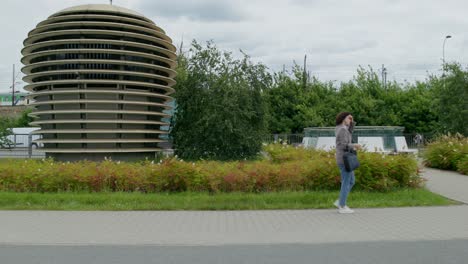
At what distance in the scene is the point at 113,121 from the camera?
564 inches

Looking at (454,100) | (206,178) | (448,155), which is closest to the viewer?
(206,178)

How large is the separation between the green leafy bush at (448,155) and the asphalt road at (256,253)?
9392mm

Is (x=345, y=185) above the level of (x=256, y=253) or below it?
above

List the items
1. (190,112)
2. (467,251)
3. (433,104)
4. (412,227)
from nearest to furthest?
(467,251), (412,227), (190,112), (433,104)

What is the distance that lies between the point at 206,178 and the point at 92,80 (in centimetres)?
590

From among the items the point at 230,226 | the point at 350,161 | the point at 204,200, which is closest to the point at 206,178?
the point at 204,200

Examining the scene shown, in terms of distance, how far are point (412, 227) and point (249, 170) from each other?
4.02 metres

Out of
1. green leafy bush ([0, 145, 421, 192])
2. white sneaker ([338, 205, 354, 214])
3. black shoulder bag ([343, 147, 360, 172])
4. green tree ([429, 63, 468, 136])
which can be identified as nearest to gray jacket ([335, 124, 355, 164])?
black shoulder bag ([343, 147, 360, 172])

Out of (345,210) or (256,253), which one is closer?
(256,253)

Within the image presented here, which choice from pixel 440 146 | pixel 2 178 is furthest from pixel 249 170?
pixel 440 146

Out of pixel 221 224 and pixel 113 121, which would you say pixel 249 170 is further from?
pixel 113 121

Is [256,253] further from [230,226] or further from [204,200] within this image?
[204,200]

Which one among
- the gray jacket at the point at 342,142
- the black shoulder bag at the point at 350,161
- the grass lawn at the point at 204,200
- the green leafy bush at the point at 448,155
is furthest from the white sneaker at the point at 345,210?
the green leafy bush at the point at 448,155

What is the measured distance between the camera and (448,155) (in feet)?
52.4
